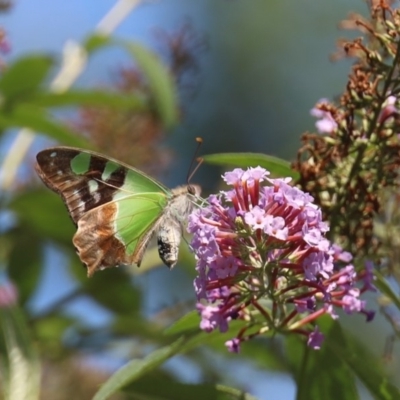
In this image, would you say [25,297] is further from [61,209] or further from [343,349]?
[343,349]

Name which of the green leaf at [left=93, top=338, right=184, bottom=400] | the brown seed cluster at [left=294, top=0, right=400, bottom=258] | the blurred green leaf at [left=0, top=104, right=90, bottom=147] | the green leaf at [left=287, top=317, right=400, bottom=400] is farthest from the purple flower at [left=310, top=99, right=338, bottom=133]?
the blurred green leaf at [left=0, top=104, right=90, bottom=147]

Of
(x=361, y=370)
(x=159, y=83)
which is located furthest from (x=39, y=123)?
(x=361, y=370)

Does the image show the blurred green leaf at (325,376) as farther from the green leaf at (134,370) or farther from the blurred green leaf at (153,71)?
the blurred green leaf at (153,71)

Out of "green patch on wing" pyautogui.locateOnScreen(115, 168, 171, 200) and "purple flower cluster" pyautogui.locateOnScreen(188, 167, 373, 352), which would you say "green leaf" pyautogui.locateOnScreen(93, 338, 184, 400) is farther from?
"green patch on wing" pyautogui.locateOnScreen(115, 168, 171, 200)

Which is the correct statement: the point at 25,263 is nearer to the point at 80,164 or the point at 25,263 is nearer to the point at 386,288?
the point at 80,164

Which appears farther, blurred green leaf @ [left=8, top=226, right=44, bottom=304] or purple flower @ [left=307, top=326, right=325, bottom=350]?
blurred green leaf @ [left=8, top=226, right=44, bottom=304]

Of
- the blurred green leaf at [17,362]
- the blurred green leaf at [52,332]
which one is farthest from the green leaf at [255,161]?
the blurred green leaf at [52,332]
